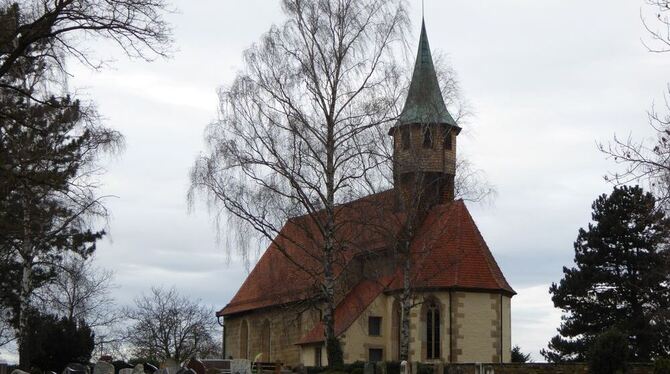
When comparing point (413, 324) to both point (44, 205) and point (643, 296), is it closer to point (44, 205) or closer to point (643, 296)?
point (643, 296)

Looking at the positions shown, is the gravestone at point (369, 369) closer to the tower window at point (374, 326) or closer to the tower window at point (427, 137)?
the tower window at point (427, 137)

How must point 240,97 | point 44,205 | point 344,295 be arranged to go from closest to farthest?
point 44,205 → point 240,97 → point 344,295

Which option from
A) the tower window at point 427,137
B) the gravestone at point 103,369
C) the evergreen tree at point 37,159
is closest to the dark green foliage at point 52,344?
the evergreen tree at point 37,159

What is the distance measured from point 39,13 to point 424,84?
18.9m

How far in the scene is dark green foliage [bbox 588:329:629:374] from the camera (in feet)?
80.2

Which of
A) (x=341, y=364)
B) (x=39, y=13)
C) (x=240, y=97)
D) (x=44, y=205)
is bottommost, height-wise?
(x=341, y=364)

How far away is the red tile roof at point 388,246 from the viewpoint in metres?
31.1

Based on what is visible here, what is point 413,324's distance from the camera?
3972 cm

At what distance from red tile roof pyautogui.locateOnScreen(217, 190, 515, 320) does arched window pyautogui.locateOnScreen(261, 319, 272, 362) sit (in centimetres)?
342

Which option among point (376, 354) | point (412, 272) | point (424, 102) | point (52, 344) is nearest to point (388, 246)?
point (412, 272)

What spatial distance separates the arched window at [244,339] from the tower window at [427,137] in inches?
903

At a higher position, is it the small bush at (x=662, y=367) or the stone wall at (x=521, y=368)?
the small bush at (x=662, y=367)

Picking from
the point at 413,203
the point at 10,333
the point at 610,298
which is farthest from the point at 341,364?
the point at 610,298

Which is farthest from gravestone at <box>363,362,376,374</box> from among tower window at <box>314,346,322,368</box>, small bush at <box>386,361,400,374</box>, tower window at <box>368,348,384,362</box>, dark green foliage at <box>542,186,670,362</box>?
dark green foliage at <box>542,186,670,362</box>
